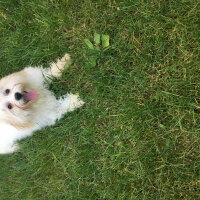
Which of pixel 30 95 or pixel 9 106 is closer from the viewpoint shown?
pixel 9 106

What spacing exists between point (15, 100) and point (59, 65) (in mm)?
703

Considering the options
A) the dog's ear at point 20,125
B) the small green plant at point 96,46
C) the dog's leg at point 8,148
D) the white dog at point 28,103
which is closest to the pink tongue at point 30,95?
the white dog at point 28,103

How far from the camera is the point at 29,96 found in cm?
229

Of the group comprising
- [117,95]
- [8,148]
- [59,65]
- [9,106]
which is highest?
[9,106]

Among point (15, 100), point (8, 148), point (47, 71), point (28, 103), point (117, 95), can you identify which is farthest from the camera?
point (8, 148)

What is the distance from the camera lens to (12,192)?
3.05 m

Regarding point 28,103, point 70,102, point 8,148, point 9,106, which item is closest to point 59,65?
point 70,102

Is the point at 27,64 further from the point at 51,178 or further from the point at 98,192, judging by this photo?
the point at 98,192

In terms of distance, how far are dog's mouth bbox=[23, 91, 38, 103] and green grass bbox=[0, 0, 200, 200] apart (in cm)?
38

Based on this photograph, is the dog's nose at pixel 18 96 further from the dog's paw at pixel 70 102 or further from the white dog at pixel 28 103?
the dog's paw at pixel 70 102

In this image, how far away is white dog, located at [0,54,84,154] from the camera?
2199 millimetres

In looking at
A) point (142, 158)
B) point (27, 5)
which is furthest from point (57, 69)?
point (142, 158)

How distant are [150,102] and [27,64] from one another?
5.25 feet

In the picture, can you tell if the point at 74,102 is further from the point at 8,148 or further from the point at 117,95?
the point at 8,148
